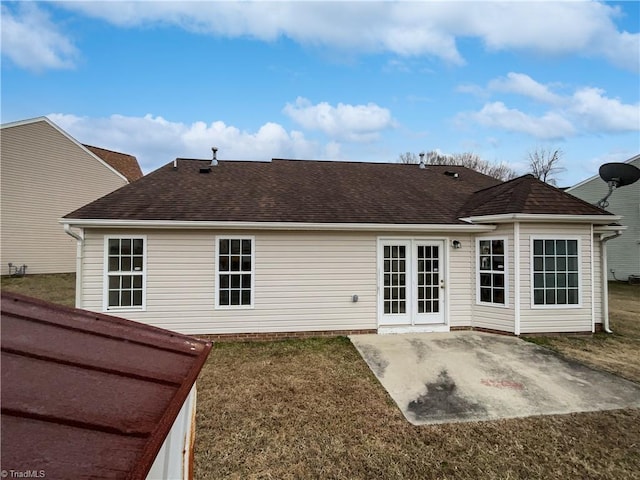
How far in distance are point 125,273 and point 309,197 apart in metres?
4.88

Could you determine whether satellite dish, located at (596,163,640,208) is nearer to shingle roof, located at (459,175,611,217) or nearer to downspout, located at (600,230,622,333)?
A: downspout, located at (600,230,622,333)

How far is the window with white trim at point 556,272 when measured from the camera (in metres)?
7.84

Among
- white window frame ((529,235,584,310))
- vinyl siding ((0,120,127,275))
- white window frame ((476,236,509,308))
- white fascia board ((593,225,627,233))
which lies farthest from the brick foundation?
vinyl siding ((0,120,127,275))

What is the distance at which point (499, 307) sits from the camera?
7992mm

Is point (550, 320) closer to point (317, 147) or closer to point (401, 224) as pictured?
point (401, 224)

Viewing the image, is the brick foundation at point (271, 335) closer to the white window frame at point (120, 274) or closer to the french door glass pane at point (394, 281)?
the french door glass pane at point (394, 281)

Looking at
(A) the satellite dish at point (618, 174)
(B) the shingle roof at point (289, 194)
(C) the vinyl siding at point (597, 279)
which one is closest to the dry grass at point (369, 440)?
(B) the shingle roof at point (289, 194)

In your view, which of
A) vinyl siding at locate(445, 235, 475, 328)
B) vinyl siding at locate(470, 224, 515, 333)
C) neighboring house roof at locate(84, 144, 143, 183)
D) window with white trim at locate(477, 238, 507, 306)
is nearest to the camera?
vinyl siding at locate(470, 224, 515, 333)

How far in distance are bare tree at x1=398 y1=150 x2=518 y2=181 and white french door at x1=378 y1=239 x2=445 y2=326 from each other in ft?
88.3

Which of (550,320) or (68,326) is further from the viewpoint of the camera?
(550,320)

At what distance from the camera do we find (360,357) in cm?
650

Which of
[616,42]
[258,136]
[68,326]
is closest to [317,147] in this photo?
[258,136]

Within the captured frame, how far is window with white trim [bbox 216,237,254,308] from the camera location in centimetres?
776

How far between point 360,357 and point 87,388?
595 centimetres
